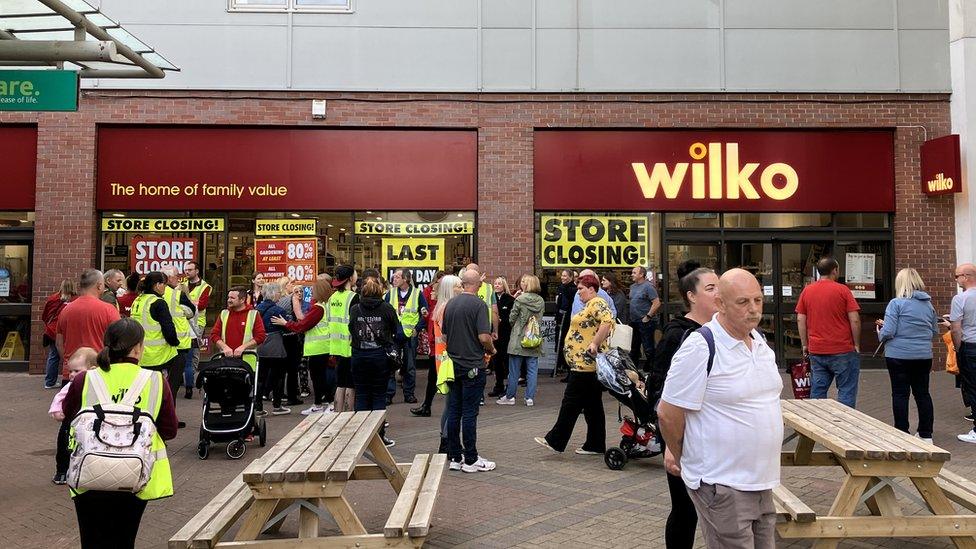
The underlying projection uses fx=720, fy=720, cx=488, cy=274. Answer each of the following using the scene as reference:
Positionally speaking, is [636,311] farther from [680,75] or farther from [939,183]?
[939,183]

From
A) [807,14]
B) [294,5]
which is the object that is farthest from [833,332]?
[294,5]

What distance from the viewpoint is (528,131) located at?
13734 mm

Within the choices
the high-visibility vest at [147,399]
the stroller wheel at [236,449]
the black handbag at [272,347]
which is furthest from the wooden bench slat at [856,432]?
the black handbag at [272,347]

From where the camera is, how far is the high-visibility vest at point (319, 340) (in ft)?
30.8

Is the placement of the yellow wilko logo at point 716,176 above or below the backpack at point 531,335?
above

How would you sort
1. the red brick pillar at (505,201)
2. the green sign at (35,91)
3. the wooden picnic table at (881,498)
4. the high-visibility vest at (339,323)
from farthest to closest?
1. the red brick pillar at (505,201)
2. the high-visibility vest at (339,323)
3. the green sign at (35,91)
4. the wooden picnic table at (881,498)

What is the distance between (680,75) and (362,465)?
10.9m

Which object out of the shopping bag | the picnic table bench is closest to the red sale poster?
the shopping bag

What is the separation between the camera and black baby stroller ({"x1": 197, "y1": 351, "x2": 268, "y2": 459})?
24.5 feet

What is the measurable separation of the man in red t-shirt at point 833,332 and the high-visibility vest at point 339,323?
530 cm

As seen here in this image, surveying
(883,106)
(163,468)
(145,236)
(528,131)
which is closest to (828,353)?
(163,468)

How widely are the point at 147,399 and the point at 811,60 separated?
13.7 m

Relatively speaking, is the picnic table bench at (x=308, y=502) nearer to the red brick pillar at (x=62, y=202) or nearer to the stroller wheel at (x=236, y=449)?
the stroller wheel at (x=236, y=449)

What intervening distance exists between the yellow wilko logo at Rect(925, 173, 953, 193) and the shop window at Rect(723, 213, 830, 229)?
1.91 metres
